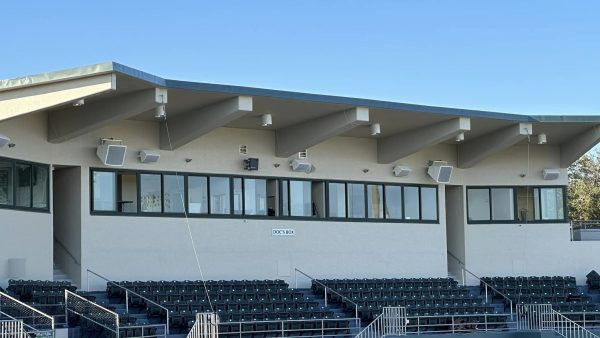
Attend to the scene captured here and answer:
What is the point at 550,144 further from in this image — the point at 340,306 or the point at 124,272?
the point at 124,272

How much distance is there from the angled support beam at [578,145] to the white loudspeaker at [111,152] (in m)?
14.0

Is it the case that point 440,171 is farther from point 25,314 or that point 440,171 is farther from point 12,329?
point 12,329

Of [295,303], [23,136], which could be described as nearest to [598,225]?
[295,303]

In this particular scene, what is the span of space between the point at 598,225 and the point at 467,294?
23.9 ft

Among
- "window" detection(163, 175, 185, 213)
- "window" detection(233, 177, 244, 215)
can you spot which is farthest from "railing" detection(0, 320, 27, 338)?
"window" detection(233, 177, 244, 215)

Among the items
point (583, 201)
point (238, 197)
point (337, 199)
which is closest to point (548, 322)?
point (337, 199)

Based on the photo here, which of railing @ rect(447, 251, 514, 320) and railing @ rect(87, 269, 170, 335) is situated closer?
railing @ rect(87, 269, 170, 335)

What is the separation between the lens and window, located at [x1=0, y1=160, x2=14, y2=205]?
24.2 metres

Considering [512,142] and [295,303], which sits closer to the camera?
[295,303]

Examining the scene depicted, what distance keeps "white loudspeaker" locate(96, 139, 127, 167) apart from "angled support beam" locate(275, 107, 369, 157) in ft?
16.6

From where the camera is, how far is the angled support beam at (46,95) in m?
22.2

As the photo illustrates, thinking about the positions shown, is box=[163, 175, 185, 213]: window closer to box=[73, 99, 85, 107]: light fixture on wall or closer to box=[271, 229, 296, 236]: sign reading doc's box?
box=[271, 229, 296, 236]: sign reading doc's box

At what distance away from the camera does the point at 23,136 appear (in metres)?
24.6

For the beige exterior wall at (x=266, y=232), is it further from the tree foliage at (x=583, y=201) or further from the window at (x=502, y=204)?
the tree foliage at (x=583, y=201)
